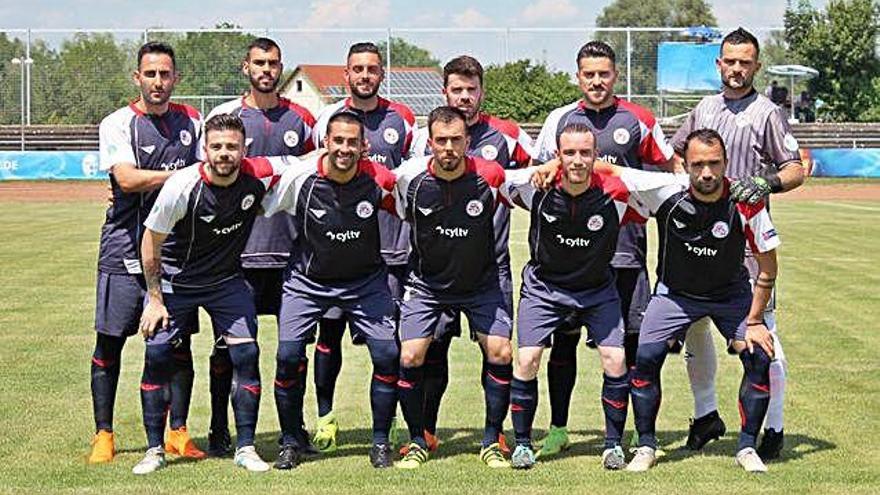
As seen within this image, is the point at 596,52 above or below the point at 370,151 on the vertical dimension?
above

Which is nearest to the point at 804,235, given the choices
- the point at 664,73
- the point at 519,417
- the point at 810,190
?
the point at 810,190

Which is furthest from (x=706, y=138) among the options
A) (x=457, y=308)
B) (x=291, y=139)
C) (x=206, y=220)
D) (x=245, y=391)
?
(x=245, y=391)

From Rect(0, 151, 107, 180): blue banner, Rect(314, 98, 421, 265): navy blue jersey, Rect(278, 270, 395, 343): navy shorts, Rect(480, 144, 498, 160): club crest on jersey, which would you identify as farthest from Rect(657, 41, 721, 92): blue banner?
Rect(278, 270, 395, 343): navy shorts

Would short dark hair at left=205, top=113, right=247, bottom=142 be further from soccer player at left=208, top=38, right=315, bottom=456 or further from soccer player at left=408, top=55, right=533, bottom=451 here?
soccer player at left=408, top=55, right=533, bottom=451

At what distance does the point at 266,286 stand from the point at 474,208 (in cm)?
147

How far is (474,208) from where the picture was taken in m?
7.00

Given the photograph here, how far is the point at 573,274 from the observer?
7059 millimetres

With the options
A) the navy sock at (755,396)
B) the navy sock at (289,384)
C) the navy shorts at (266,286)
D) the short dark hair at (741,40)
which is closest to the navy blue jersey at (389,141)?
the navy shorts at (266,286)

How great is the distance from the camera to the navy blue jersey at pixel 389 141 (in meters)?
7.66

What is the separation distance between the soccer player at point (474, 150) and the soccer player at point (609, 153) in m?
0.19

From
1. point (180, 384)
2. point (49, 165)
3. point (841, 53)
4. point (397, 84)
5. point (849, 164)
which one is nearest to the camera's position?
point (180, 384)

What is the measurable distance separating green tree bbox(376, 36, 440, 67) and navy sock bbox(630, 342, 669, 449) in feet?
102

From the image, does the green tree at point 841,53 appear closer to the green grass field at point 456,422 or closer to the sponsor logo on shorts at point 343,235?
the green grass field at point 456,422

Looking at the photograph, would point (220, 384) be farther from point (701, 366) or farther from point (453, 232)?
point (701, 366)
